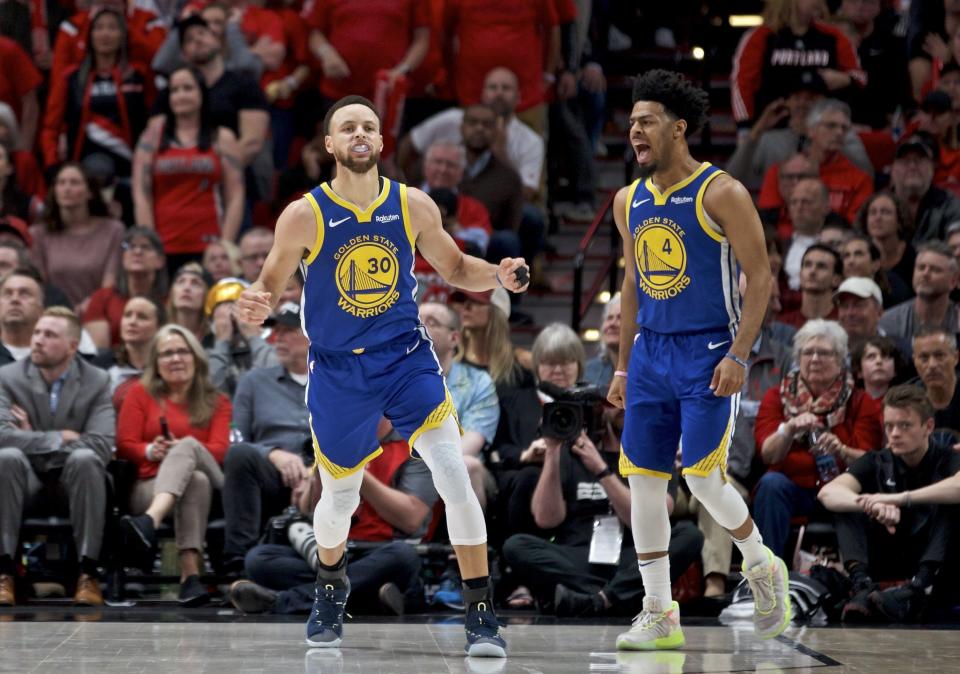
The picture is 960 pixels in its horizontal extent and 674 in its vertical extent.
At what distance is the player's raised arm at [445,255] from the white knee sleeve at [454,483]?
0.55m

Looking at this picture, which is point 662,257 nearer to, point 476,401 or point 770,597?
point 770,597

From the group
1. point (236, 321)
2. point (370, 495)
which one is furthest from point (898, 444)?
point (236, 321)

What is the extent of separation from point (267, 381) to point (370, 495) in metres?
1.09

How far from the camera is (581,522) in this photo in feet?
25.0

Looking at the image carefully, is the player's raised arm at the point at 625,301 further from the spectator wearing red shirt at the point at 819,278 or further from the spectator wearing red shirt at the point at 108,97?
the spectator wearing red shirt at the point at 108,97

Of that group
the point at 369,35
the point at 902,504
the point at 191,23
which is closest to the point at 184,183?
the point at 191,23

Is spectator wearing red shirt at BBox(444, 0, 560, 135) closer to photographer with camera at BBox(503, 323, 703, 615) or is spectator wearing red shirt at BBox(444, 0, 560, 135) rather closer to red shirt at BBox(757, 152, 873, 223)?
red shirt at BBox(757, 152, 873, 223)

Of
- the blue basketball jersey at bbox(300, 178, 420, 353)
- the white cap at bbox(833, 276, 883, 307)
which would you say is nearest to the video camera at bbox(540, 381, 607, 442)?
the blue basketball jersey at bbox(300, 178, 420, 353)

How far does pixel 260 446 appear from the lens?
25.5ft

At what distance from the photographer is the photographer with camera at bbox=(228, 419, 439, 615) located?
7148mm

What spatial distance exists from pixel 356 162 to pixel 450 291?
136 inches

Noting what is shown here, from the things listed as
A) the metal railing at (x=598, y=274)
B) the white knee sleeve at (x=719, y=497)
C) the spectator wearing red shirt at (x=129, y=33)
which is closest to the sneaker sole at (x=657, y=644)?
the white knee sleeve at (x=719, y=497)

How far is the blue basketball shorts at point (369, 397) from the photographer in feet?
19.1

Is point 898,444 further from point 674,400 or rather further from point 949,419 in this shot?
point 674,400
